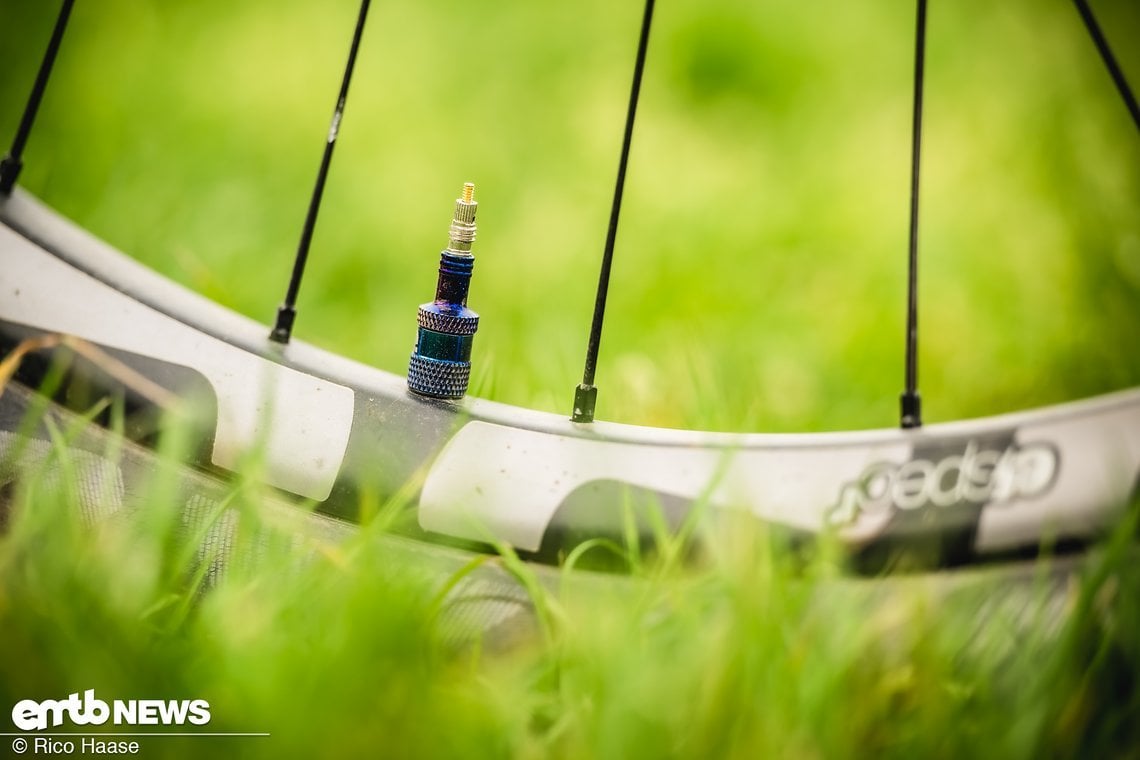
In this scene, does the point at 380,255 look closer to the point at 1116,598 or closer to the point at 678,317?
the point at 678,317

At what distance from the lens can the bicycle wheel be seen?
94cm

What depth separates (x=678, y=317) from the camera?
186cm

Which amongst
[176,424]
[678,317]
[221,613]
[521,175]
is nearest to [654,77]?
[521,175]

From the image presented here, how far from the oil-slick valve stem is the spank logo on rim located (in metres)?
0.43

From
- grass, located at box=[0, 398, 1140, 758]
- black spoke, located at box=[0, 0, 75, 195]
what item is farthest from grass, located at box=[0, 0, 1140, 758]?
black spoke, located at box=[0, 0, 75, 195]

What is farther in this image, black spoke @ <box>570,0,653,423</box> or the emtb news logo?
black spoke @ <box>570,0,653,423</box>

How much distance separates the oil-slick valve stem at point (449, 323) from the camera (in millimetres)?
986

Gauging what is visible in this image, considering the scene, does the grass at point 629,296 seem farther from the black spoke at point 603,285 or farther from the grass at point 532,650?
the black spoke at point 603,285

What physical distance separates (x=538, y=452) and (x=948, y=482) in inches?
18.3

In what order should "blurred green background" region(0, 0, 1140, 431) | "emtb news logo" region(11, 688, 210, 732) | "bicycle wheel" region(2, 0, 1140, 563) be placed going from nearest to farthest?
"emtb news logo" region(11, 688, 210, 732)
"bicycle wheel" region(2, 0, 1140, 563)
"blurred green background" region(0, 0, 1140, 431)

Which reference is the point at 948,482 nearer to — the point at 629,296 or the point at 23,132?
the point at 629,296

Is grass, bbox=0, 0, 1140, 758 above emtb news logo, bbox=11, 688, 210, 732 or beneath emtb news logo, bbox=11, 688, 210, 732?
above

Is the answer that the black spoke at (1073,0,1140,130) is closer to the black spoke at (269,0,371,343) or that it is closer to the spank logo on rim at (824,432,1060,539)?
the spank logo on rim at (824,432,1060,539)

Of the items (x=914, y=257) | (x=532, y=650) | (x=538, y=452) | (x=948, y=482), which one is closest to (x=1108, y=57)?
(x=914, y=257)
